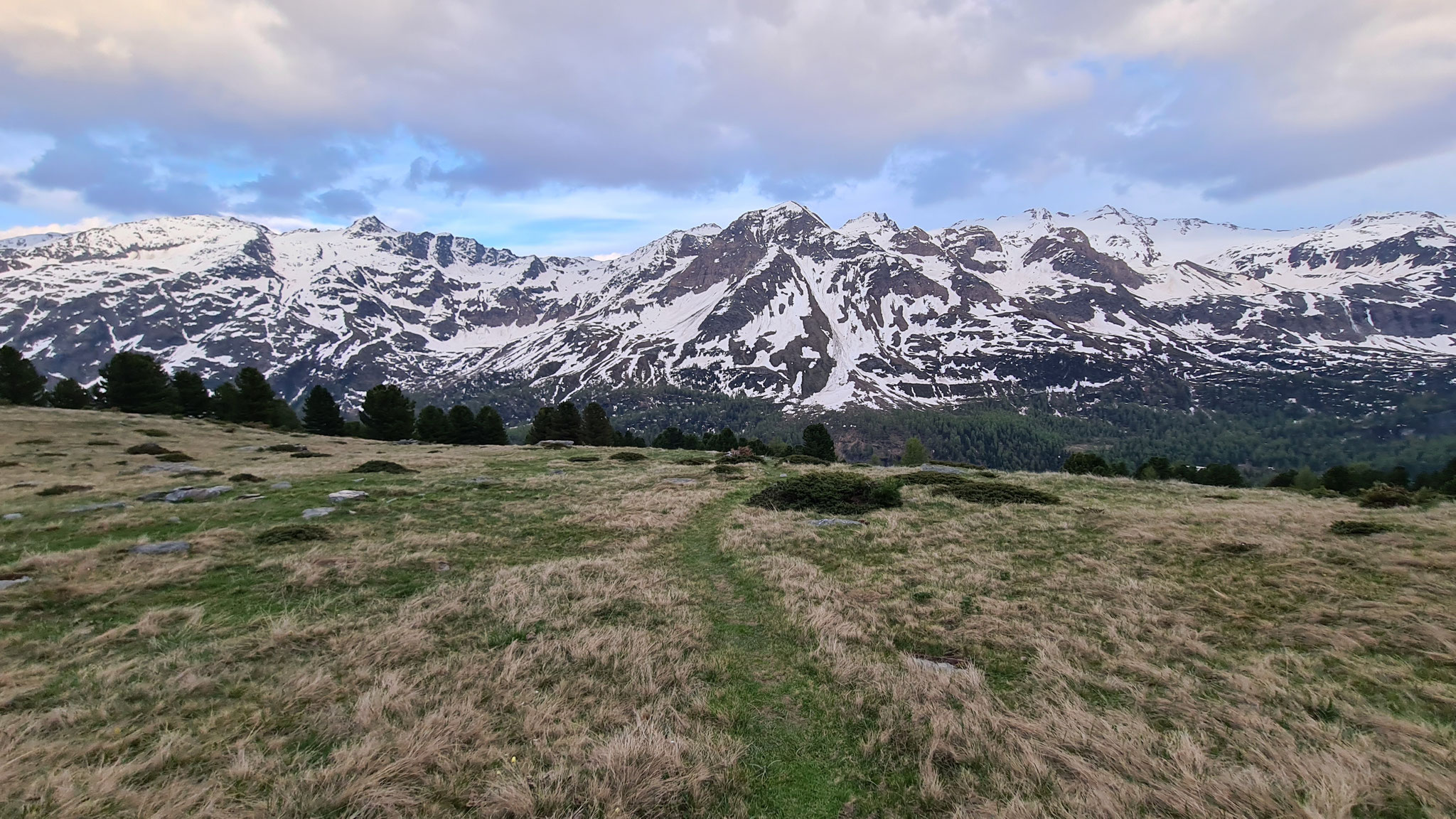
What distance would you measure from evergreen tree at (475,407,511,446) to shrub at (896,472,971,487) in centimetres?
6828

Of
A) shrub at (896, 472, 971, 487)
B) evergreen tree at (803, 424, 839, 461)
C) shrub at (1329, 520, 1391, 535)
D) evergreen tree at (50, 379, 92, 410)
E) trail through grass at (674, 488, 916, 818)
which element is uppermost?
evergreen tree at (50, 379, 92, 410)

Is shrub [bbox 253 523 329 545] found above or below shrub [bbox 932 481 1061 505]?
above

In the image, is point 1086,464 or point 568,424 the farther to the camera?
point 568,424

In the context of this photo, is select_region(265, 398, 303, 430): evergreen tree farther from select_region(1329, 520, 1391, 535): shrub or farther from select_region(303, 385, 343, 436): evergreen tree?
select_region(1329, 520, 1391, 535): shrub

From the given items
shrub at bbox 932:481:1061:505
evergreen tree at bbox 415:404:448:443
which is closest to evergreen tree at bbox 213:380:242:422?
evergreen tree at bbox 415:404:448:443

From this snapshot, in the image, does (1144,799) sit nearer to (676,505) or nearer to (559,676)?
(559,676)

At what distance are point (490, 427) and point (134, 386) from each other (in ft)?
127

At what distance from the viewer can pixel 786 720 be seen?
27.3 feet

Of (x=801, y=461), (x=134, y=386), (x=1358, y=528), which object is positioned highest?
(x=134, y=386)

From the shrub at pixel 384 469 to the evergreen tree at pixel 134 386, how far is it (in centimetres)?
5421

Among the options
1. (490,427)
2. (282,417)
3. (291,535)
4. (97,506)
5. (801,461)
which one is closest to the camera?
(291,535)

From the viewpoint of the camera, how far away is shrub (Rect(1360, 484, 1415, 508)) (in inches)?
930

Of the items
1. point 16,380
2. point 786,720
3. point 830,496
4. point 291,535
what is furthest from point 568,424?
point 786,720

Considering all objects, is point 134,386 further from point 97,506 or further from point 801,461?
point 801,461
